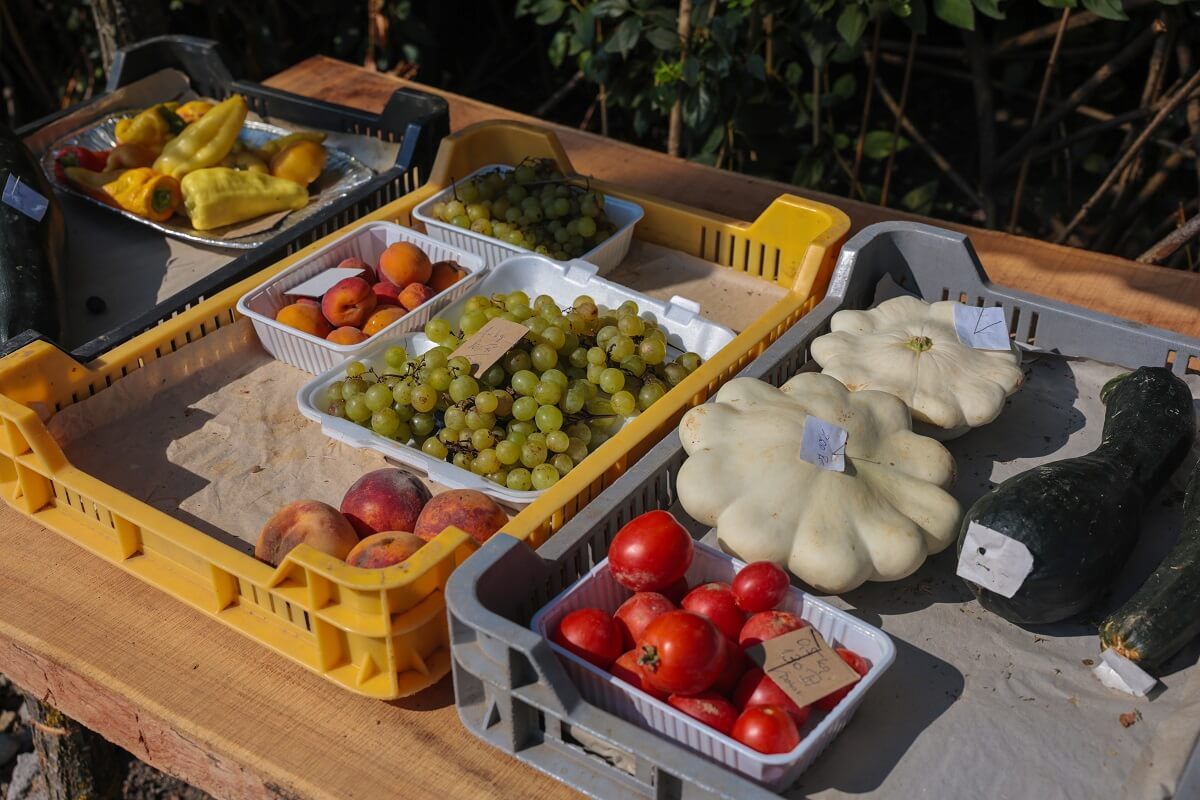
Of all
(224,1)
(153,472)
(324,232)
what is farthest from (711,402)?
(224,1)

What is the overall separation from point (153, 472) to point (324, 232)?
871mm

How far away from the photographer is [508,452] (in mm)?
1995

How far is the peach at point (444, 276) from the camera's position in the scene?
8.51 feet

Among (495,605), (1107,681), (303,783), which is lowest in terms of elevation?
(303,783)

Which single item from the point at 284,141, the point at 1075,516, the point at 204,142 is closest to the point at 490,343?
the point at 1075,516

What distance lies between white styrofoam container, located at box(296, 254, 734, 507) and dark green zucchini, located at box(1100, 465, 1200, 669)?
0.92 m

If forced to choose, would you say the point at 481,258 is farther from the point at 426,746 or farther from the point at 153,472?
the point at 426,746

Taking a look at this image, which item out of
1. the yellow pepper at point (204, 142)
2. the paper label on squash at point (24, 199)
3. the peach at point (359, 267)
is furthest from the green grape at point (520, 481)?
the yellow pepper at point (204, 142)

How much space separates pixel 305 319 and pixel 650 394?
78 cm

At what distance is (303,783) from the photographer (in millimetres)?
1602

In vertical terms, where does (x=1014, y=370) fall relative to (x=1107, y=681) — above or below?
above

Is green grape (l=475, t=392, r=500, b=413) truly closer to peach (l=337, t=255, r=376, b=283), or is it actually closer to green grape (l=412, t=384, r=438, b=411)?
green grape (l=412, t=384, r=438, b=411)

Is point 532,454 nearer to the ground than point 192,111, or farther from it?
nearer to the ground

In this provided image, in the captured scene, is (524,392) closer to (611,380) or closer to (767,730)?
(611,380)
